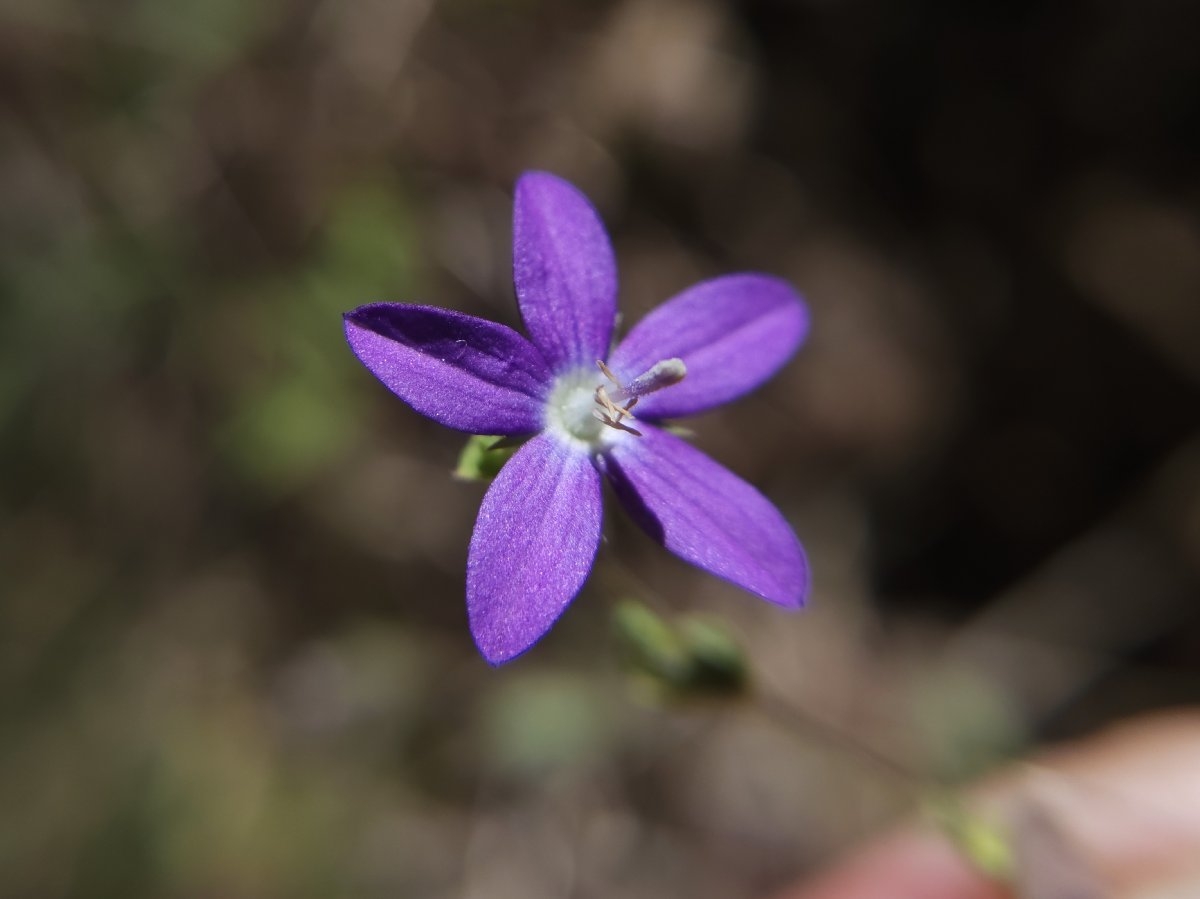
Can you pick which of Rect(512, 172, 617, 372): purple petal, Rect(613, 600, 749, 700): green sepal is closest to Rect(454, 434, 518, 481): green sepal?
Rect(512, 172, 617, 372): purple petal

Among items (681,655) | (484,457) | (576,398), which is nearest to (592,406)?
(576,398)

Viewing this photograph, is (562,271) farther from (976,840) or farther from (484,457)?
(976,840)

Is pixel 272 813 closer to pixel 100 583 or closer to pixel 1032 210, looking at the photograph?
pixel 100 583

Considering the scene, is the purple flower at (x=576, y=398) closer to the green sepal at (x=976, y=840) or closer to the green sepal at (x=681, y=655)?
the green sepal at (x=681, y=655)

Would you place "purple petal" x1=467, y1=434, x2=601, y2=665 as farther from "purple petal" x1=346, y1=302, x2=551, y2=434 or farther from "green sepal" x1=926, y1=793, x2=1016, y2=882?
"green sepal" x1=926, y1=793, x2=1016, y2=882

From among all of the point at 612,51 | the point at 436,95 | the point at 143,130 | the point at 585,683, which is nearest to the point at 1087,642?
the point at 585,683

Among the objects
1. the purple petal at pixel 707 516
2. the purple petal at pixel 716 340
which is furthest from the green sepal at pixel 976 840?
the purple petal at pixel 716 340

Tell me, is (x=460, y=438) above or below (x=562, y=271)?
below
